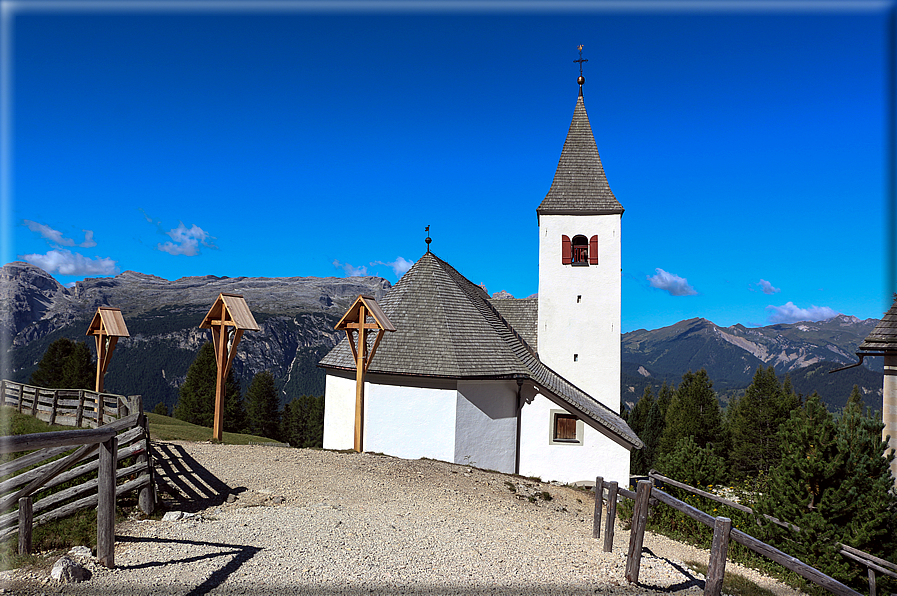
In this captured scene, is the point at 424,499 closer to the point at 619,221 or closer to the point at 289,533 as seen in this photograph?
the point at 289,533

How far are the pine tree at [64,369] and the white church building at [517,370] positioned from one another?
35.9m

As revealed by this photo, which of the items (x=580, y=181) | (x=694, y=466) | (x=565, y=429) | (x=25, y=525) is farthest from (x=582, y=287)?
(x=25, y=525)

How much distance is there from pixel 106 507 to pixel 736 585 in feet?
31.4

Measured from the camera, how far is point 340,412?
63.8 ft

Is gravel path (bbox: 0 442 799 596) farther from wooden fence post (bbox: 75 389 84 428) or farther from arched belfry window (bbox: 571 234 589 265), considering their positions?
arched belfry window (bbox: 571 234 589 265)

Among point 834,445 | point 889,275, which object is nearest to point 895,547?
point 834,445

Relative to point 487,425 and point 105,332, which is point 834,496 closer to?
point 487,425

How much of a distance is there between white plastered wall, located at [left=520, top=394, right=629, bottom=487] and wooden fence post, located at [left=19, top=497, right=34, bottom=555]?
15308mm

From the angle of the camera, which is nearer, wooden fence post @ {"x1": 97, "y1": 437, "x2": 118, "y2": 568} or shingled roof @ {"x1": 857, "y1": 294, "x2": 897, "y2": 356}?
wooden fence post @ {"x1": 97, "y1": 437, "x2": 118, "y2": 568}

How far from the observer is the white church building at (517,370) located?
17469mm

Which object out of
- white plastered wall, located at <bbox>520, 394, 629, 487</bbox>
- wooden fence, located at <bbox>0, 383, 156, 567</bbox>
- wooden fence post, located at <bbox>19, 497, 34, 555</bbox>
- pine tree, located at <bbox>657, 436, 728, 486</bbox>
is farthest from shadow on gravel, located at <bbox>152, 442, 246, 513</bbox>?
white plastered wall, located at <bbox>520, 394, 629, 487</bbox>

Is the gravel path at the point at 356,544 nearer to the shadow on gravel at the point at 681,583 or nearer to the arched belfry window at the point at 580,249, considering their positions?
the shadow on gravel at the point at 681,583

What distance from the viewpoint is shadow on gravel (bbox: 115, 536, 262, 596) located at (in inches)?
236

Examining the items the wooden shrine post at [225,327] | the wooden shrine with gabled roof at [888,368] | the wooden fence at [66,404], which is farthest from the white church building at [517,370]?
the wooden shrine with gabled roof at [888,368]
